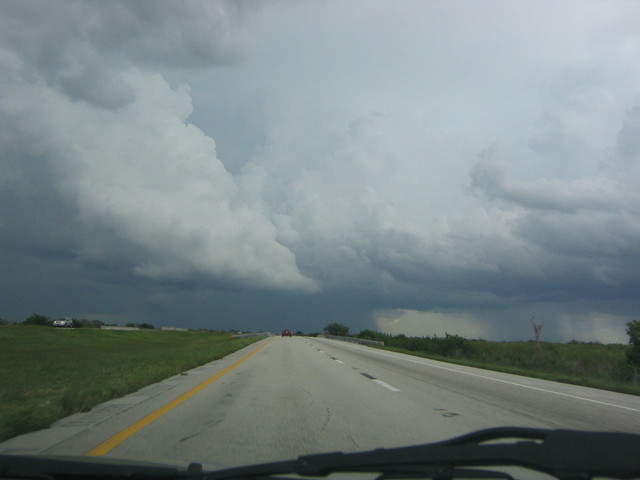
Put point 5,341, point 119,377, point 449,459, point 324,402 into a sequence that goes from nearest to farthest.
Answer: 1. point 449,459
2. point 324,402
3. point 119,377
4. point 5,341

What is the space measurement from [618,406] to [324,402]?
A: 6.58m

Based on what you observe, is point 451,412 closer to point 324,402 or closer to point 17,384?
point 324,402

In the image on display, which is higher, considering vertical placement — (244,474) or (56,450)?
(244,474)

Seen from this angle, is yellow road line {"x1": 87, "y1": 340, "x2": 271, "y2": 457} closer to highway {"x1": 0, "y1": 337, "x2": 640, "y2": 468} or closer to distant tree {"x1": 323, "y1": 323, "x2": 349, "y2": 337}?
highway {"x1": 0, "y1": 337, "x2": 640, "y2": 468}

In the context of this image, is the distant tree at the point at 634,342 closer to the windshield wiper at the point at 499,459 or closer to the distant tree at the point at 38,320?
the windshield wiper at the point at 499,459

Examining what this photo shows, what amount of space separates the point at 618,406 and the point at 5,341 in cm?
3701

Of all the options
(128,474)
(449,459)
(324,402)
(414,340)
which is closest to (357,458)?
(449,459)

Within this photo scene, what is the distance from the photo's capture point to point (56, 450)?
6.74 m

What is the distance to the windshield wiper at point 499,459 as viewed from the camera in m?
3.55

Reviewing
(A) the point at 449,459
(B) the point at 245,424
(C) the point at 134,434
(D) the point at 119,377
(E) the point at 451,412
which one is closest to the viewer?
(A) the point at 449,459

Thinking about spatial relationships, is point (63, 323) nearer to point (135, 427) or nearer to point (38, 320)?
point (38, 320)

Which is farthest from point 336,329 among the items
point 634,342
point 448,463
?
point 448,463

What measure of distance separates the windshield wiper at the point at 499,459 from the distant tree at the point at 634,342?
109 feet

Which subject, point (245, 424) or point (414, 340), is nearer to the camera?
point (245, 424)
